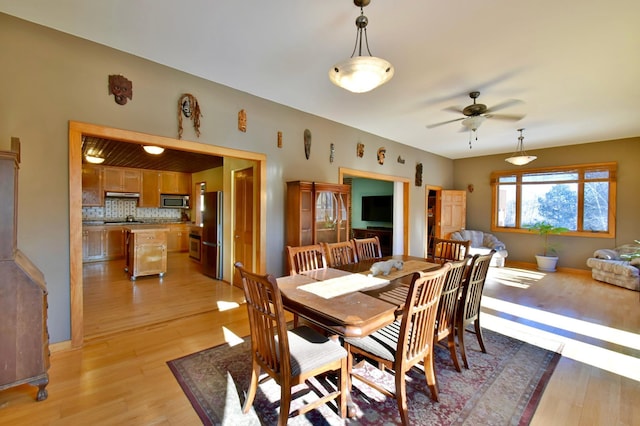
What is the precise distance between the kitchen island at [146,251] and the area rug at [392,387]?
3.44m

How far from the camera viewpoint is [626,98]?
140 inches

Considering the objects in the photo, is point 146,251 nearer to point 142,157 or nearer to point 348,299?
point 142,157

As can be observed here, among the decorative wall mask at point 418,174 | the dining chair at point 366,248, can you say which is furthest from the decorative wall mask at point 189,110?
the decorative wall mask at point 418,174

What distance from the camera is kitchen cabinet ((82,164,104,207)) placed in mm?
6910

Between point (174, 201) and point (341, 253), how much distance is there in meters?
7.09

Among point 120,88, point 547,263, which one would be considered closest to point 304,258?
point 120,88

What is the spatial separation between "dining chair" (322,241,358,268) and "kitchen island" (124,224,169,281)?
374 centimetres

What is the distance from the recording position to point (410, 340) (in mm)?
1757

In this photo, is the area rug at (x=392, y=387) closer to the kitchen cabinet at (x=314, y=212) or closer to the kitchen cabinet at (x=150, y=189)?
the kitchen cabinet at (x=314, y=212)

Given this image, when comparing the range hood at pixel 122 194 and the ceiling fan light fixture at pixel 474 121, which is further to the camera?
the range hood at pixel 122 194

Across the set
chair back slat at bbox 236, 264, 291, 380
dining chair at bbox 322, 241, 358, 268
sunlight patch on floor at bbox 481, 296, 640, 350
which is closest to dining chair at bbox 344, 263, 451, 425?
chair back slat at bbox 236, 264, 291, 380

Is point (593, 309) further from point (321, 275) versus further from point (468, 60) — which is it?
point (321, 275)

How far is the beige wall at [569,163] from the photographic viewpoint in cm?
552

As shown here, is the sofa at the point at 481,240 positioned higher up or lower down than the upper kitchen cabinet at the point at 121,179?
lower down
